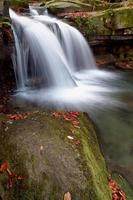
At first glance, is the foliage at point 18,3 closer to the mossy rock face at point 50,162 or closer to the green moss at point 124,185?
the mossy rock face at point 50,162

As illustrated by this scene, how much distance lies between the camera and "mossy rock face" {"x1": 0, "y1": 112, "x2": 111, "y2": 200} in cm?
333

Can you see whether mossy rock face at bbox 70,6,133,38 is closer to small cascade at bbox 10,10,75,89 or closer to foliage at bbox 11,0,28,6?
small cascade at bbox 10,10,75,89

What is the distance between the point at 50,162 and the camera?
3574 millimetres

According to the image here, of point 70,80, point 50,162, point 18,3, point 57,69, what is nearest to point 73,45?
point 57,69

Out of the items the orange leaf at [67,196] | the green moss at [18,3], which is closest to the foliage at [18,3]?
the green moss at [18,3]

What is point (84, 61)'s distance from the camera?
11430mm

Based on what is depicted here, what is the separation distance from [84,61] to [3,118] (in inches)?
280

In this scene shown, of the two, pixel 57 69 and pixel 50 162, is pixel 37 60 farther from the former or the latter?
pixel 50 162

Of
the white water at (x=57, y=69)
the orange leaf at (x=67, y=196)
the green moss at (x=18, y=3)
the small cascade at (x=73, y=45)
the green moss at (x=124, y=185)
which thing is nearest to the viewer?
the orange leaf at (x=67, y=196)

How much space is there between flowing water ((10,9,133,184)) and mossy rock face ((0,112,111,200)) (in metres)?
1.46

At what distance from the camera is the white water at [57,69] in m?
8.30

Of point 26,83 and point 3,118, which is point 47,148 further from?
point 26,83

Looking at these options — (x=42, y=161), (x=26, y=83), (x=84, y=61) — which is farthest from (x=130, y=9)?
(x=42, y=161)

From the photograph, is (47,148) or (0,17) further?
(0,17)
